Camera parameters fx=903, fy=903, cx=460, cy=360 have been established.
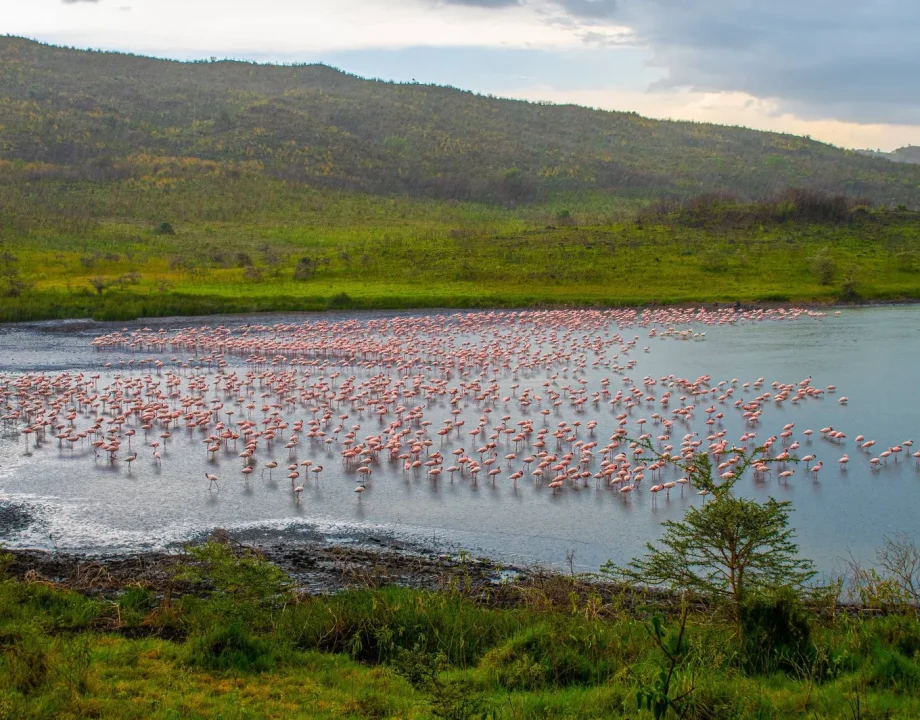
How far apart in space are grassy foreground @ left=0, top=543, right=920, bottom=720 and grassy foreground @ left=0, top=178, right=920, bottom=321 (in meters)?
31.1

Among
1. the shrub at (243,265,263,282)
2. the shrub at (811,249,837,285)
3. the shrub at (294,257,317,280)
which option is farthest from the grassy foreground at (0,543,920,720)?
the shrub at (811,249,837,285)

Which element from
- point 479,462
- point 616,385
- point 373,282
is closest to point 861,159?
point 373,282

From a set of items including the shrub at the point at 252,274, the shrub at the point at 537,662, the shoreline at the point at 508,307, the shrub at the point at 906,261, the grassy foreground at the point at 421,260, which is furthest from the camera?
the shrub at the point at 906,261

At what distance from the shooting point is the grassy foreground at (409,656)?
22.8 feet

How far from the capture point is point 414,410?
20.1 meters

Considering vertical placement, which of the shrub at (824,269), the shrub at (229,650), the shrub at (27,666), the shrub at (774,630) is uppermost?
the shrub at (824,269)

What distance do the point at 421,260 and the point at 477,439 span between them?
104 ft

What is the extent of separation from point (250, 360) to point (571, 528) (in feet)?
53.9

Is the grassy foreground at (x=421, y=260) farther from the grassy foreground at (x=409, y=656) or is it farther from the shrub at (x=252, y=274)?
the grassy foreground at (x=409, y=656)

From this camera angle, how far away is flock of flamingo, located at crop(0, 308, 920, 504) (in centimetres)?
1652

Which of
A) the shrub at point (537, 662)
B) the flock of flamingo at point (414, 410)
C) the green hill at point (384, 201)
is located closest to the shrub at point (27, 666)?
the shrub at point (537, 662)

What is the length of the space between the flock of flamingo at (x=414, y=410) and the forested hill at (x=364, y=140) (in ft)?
187

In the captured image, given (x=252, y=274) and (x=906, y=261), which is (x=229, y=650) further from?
(x=906, y=261)

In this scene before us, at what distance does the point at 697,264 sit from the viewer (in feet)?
155
